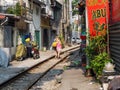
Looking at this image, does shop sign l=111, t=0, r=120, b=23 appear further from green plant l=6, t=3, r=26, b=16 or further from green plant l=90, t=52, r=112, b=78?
green plant l=6, t=3, r=26, b=16

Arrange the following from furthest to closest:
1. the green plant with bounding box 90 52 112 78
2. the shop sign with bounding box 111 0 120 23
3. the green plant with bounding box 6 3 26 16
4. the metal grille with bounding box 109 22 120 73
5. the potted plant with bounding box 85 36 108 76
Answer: the green plant with bounding box 6 3 26 16, the potted plant with bounding box 85 36 108 76, the green plant with bounding box 90 52 112 78, the metal grille with bounding box 109 22 120 73, the shop sign with bounding box 111 0 120 23

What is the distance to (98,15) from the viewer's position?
14.1 m

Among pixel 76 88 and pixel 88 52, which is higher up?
pixel 88 52

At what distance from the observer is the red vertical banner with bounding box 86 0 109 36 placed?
543 inches

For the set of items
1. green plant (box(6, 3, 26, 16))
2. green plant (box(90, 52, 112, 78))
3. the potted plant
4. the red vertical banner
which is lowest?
green plant (box(90, 52, 112, 78))

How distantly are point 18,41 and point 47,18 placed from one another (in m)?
14.7

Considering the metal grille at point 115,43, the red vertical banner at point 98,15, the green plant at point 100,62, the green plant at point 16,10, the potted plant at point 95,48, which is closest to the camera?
the metal grille at point 115,43

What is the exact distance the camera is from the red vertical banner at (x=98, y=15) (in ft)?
45.2

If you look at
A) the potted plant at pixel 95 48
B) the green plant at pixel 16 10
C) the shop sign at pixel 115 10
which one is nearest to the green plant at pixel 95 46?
the potted plant at pixel 95 48

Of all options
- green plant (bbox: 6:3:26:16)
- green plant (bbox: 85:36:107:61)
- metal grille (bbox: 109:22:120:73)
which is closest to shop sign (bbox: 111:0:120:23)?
metal grille (bbox: 109:22:120:73)

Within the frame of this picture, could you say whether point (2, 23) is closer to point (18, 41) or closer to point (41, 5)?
point (18, 41)

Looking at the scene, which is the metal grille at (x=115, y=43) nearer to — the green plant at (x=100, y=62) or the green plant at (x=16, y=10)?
the green plant at (x=100, y=62)

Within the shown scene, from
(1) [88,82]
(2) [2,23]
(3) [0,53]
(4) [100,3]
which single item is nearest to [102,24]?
(4) [100,3]

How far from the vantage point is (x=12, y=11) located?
27016 mm
